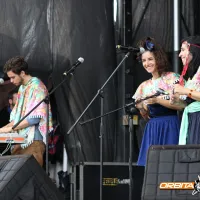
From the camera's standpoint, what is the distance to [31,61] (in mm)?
5742

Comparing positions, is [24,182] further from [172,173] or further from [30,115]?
[30,115]

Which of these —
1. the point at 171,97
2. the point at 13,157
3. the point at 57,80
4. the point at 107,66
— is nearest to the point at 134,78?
the point at 107,66

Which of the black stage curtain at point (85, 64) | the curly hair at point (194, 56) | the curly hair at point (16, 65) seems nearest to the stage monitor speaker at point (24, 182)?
the curly hair at point (194, 56)

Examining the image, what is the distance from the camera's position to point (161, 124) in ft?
14.9

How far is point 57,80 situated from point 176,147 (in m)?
2.37

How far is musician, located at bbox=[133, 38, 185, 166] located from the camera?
14.9 feet

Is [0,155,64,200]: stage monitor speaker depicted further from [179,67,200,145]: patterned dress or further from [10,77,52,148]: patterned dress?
[10,77,52,148]: patterned dress

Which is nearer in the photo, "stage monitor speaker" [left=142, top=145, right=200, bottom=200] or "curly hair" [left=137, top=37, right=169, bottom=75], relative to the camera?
"stage monitor speaker" [left=142, top=145, right=200, bottom=200]

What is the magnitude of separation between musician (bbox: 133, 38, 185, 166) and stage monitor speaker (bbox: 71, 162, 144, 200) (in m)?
0.33

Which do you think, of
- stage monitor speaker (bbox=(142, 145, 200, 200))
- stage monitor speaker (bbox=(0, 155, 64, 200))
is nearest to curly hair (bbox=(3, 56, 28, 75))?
stage monitor speaker (bbox=(0, 155, 64, 200))

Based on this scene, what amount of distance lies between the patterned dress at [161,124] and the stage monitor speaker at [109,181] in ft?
1.08

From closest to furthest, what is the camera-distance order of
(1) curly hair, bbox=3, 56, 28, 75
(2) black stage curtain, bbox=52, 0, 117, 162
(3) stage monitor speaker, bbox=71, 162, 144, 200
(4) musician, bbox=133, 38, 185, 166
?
1. (4) musician, bbox=133, 38, 185, 166
2. (3) stage monitor speaker, bbox=71, 162, 144, 200
3. (1) curly hair, bbox=3, 56, 28, 75
4. (2) black stage curtain, bbox=52, 0, 117, 162

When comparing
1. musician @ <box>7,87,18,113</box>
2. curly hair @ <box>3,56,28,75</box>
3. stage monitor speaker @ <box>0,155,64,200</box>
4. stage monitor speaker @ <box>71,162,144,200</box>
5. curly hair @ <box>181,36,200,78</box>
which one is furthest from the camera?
musician @ <box>7,87,18,113</box>

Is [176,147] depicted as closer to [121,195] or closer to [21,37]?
[121,195]
